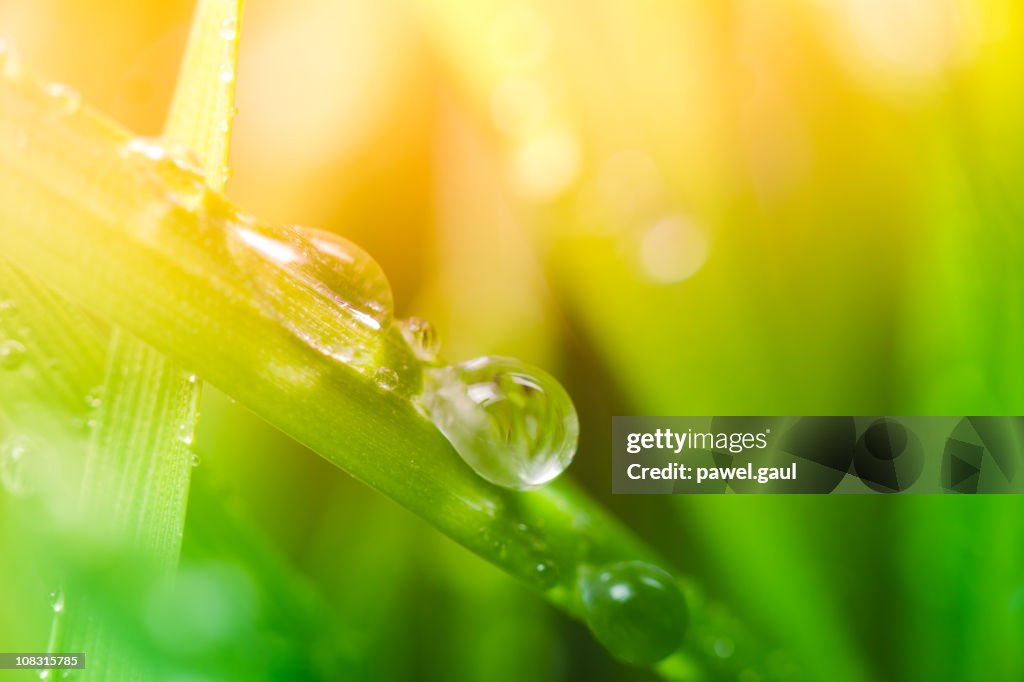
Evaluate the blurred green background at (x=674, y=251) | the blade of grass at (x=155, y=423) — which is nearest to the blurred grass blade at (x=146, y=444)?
the blade of grass at (x=155, y=423)

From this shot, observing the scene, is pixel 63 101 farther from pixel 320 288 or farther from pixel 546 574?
pixel 546 574

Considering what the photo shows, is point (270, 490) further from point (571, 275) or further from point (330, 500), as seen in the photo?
point (571, 275)

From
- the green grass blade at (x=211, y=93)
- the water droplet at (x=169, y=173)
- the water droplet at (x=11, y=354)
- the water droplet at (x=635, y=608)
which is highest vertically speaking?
the green grass blade at (x=211, y=93)

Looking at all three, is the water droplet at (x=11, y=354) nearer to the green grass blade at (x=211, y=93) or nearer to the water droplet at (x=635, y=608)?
the green grass blade at (x=211, y=93)

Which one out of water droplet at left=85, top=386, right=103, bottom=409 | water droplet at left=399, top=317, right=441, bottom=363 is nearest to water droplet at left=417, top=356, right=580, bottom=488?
water droplet at left=399, top=317, right=441, bottom=363

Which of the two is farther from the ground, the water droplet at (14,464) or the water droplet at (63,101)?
the water droplet at (63,101)

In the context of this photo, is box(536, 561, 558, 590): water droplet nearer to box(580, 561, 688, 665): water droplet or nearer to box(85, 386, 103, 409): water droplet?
box(580, 561, 688, 665): water droplet
